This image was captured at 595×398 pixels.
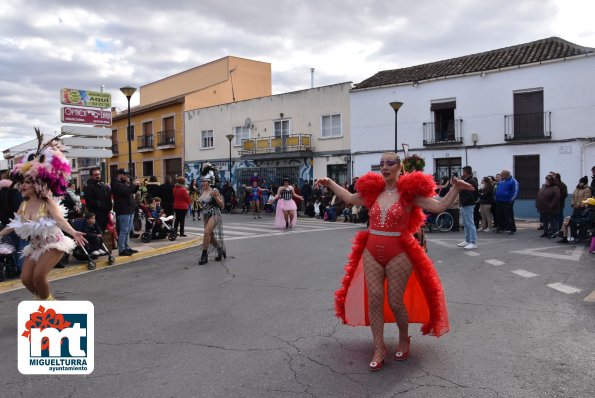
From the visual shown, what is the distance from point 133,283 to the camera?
764 centimetres

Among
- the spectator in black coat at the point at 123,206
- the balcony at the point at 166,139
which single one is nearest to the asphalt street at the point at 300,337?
the spectator in black coat at the point at 123,206

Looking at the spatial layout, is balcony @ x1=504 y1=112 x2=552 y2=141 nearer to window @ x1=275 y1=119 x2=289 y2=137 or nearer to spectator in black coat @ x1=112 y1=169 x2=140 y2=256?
window @ x1=275 y1=119 x2=289 y2=137

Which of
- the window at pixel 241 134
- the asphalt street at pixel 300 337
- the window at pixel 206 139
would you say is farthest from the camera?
the window at pixel 206 139

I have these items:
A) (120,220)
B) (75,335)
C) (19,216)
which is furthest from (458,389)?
(120,220)

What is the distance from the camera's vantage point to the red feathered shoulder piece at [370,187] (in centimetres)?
435

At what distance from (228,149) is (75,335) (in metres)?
28.3

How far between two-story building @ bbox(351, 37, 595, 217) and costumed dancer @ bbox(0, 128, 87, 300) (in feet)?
58.5

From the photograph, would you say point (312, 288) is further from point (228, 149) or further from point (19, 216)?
point (228, 149)

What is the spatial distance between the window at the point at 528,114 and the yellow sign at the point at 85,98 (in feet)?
53.8

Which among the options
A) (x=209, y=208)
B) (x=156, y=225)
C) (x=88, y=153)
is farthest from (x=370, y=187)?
(x=88, y=153)

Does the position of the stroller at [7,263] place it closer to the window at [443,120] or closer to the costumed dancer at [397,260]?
the costumed dancer at [397,260]

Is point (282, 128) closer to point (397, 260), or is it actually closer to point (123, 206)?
point (123, 206)

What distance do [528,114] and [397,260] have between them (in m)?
19.0
